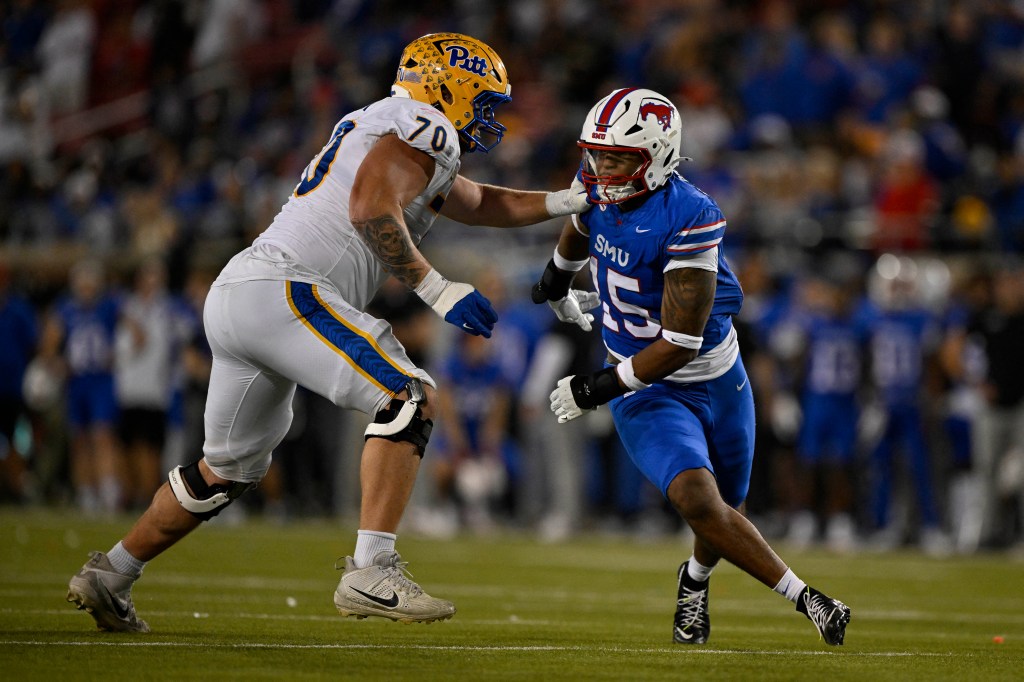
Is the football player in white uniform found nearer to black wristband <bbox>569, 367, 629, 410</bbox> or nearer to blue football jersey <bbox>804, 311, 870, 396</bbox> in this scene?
black wristband <bbox>569, 367, 629, 410</bbox>

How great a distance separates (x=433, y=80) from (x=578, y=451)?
26.2 feet

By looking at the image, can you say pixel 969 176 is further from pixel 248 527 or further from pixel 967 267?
pixel 248 527

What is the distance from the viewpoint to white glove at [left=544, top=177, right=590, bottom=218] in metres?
5.52

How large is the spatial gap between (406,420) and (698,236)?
120 cm

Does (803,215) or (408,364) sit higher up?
(803,215)

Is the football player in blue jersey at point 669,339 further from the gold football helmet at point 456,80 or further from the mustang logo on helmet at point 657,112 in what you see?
the gold football helmet at point 456,80

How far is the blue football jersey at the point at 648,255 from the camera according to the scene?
5172 mm

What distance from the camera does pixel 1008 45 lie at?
47.0ft

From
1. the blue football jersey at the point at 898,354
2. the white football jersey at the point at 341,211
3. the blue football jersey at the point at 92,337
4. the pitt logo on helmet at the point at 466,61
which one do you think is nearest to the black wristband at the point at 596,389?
the white football jersey at the point at 341,211

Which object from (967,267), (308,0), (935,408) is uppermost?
(308,0)

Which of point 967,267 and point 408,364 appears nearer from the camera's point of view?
point 408,364

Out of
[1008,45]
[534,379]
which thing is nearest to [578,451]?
[534,379]

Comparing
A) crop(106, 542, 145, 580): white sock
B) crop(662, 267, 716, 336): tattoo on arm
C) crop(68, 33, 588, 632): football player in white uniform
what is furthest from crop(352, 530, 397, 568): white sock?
crop(662, 267, 716, 336): tattoo on arm

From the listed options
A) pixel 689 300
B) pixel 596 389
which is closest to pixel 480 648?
pixel 596 389
